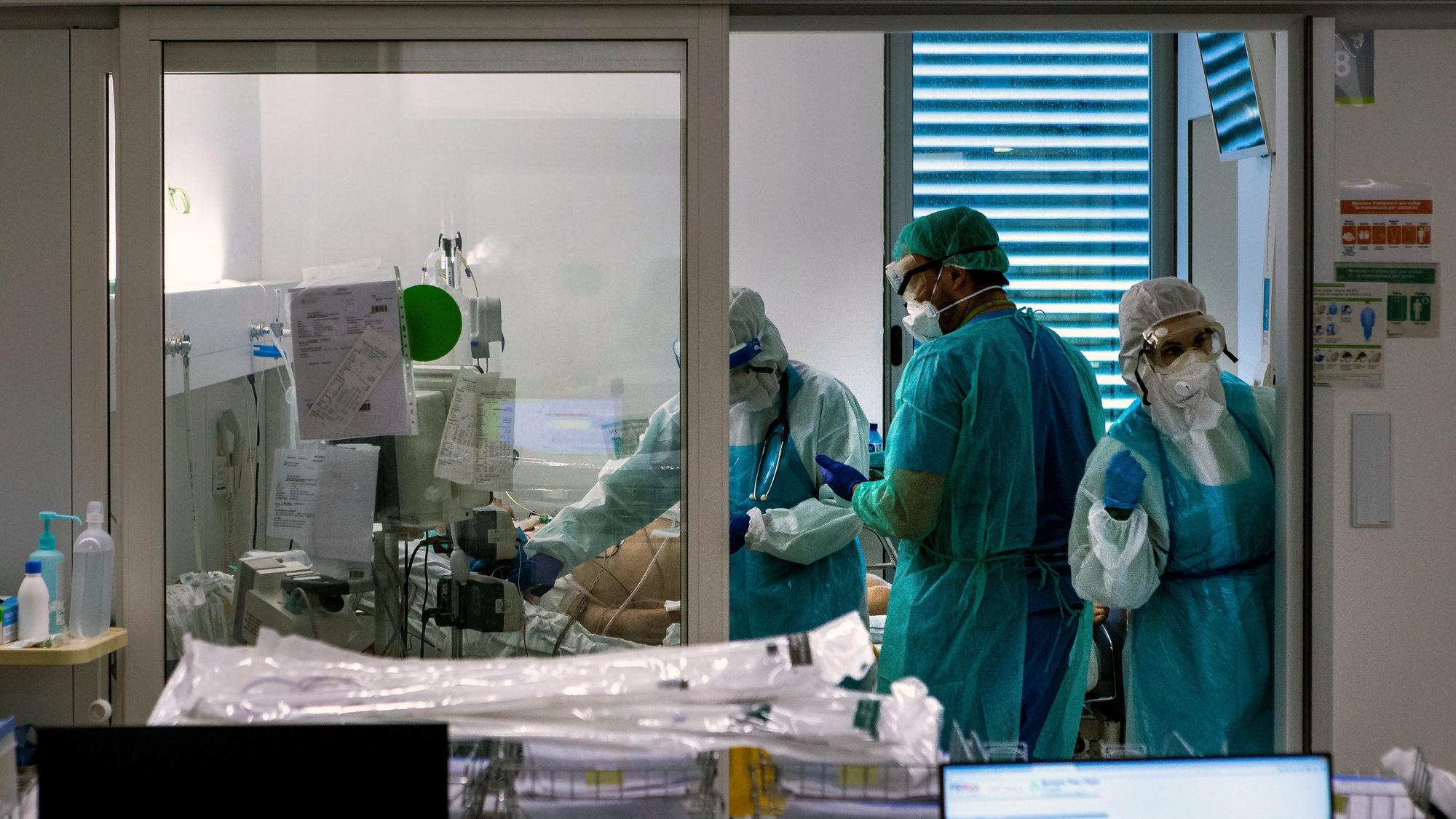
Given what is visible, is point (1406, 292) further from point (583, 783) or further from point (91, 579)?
point (91, 579)

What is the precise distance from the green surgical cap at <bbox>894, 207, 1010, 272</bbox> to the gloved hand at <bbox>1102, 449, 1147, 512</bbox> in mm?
652

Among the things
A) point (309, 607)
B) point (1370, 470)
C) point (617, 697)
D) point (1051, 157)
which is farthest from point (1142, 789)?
point (1051, 157)

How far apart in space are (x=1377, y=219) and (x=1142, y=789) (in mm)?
1508

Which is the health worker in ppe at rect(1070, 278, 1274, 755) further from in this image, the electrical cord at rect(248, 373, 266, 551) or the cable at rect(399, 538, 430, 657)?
the electrical cord at rect(248, 373, 266, 551)

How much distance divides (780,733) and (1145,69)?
399 cm

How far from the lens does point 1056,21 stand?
7.38 ft

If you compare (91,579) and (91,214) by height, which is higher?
(91,214)

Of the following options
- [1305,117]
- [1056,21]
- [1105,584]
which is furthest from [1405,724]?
[1056,21]

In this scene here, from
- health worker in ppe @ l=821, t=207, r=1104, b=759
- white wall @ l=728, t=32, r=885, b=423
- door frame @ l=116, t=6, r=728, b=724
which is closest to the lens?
door frame @ l=116, t=6, r=728, b=724

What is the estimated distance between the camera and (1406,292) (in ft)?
7.32

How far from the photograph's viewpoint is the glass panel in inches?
85.7

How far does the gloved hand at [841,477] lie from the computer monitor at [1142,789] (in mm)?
1602

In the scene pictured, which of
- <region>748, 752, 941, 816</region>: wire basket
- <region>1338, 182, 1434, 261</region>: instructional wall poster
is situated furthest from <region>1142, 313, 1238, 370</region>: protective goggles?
<region>748, 752, 941, 816</region>: wire basket

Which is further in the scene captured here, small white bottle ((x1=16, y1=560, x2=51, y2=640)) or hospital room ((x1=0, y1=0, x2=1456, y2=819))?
hospital room ((x1=0, y1=0, x2=1456, y2=819))
